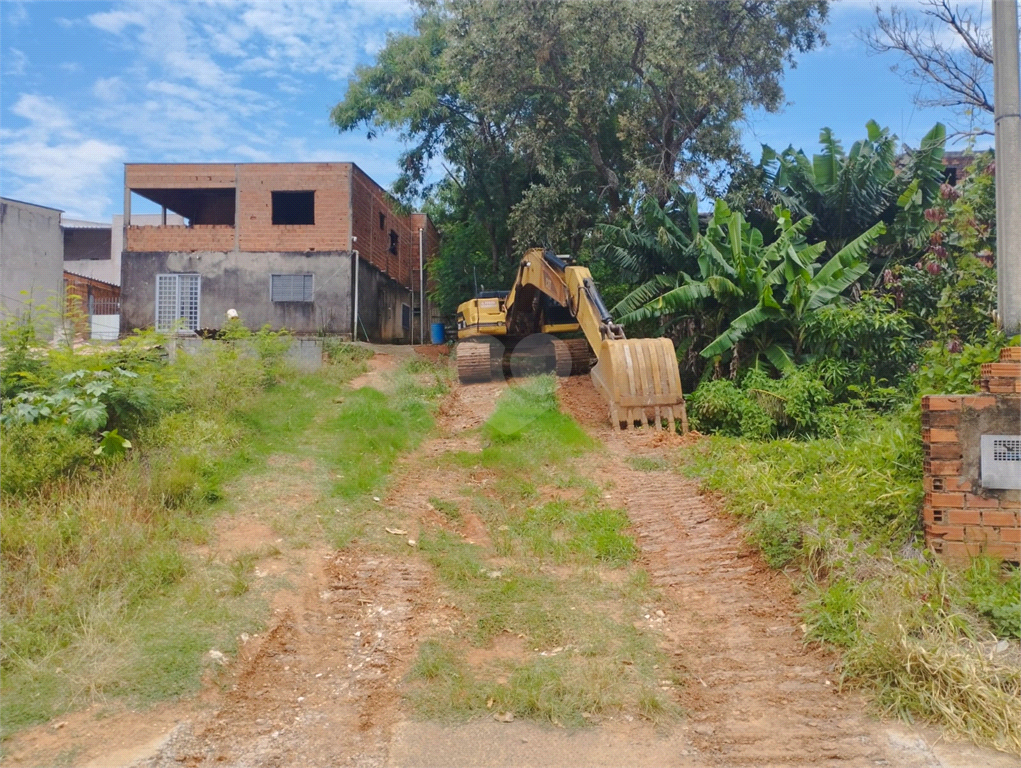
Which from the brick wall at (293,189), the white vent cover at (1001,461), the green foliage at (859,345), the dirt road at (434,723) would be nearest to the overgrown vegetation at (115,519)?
the dirt road at (434,723)

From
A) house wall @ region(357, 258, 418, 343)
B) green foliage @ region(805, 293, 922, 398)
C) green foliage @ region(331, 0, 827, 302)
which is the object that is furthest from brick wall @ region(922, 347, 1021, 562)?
house wall @ region(357, 258, 418, 343)

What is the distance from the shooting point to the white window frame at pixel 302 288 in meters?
21.5

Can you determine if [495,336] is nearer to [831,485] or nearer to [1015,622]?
[831,485]

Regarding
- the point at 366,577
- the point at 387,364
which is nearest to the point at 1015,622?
the point at 366,577

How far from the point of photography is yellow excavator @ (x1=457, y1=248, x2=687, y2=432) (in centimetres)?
1080

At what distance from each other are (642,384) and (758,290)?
3.04 metres

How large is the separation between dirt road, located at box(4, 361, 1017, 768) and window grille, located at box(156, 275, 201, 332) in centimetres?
1603

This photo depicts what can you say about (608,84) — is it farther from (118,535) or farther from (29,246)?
(29,246)

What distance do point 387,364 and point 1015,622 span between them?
1545cm

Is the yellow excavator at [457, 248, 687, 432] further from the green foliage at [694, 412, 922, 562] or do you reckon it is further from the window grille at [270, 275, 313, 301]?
the window grille at [270, 275, 313, 301]

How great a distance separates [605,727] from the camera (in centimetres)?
437

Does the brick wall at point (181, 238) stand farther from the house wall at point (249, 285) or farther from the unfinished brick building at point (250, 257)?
the house wall at point (249, 285)

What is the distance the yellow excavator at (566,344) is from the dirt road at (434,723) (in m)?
3.88

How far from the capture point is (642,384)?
1085 cm
